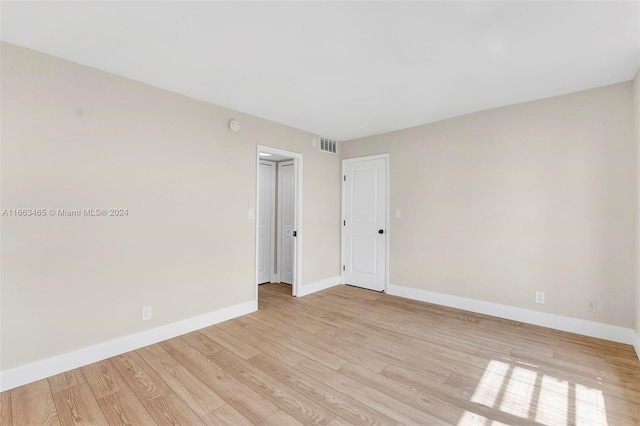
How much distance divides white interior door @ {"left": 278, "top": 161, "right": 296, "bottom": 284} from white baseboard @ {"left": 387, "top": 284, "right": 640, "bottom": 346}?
6.85ft

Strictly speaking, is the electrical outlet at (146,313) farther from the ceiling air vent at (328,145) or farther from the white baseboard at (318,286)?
the ceiling air vent at (328,145)

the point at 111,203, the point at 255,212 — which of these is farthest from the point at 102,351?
the point at 255,212

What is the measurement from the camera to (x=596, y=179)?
280 cm

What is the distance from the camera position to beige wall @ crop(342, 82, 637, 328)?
2.73m

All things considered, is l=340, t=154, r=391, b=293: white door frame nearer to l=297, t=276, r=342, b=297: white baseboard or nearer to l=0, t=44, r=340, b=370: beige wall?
l=297, t=276, r=342, b=297: white baseboard

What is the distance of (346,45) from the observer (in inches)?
83.0

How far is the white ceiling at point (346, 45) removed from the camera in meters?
1.75

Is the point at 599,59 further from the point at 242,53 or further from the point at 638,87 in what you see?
the point at 242,53

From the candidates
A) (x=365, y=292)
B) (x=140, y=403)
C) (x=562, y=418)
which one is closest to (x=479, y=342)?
(x=562, y=418)

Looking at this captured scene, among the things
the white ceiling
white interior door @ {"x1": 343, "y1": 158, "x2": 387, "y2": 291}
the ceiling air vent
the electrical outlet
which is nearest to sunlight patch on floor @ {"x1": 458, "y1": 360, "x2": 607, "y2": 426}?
white interior door @ {"x1": 343, "y1": 158, "x2": 387, "y2": 291}

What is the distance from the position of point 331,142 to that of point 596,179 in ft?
11.4

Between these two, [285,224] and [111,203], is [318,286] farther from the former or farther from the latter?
[111,203]

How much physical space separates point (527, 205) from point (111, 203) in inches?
174

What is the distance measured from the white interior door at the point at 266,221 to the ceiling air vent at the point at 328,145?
1.06 m
